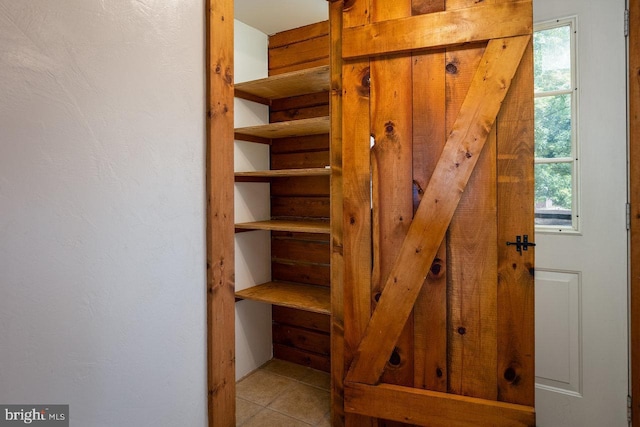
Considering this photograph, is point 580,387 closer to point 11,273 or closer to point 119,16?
point 11,273

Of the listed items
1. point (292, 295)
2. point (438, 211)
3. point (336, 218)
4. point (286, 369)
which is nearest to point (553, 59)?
point (438, 211)

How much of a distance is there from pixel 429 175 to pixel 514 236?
448 millimetres

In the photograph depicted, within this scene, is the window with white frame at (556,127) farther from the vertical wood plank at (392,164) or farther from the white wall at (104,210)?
the white wall at (104,210)

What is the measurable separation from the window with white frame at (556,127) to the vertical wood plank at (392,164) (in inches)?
33.0

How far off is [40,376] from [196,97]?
0.79 m

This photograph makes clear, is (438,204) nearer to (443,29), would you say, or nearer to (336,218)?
(336,218)

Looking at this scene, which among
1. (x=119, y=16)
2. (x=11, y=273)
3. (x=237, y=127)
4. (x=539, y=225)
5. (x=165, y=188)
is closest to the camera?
(x=11, y=273)

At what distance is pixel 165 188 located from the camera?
3.16 ft

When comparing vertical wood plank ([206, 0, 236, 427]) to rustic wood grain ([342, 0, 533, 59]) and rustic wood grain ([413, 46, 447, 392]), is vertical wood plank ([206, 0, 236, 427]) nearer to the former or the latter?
rustic wood grain ([342, 0, 533, 59])

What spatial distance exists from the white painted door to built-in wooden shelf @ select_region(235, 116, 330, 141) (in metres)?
1.33

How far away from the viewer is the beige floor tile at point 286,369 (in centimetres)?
249

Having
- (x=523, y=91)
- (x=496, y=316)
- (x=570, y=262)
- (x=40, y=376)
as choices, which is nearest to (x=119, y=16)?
(x=40, y=376)

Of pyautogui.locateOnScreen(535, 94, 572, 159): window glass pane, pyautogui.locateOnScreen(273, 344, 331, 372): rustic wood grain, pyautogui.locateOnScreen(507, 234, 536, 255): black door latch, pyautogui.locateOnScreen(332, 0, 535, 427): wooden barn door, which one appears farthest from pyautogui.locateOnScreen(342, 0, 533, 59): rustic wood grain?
pyautogui.locateOnScreen(273, 344, 331, 372): rustic wood grain
